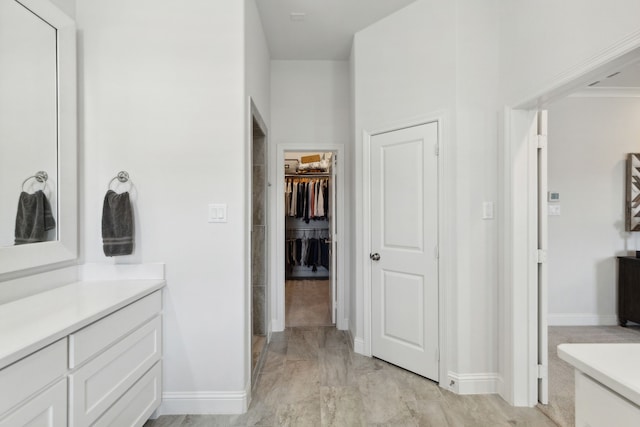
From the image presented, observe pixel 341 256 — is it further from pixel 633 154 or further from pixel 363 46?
pixel 633 154

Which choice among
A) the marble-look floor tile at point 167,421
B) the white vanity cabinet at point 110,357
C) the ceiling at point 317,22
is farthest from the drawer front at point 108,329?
the ceiling at point 317,22

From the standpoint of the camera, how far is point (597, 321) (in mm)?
3488

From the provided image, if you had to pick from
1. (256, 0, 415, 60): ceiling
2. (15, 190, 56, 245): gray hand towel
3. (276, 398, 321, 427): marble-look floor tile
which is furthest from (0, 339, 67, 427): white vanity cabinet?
(256, 0, 415, 60): ceiling

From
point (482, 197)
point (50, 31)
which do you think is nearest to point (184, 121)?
point (50, 31)

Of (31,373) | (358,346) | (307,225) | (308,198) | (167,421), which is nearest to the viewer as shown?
(31,373)

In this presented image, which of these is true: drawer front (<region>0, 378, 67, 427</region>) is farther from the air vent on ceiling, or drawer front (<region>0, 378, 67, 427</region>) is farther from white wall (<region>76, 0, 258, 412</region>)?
the air vent on ceiling

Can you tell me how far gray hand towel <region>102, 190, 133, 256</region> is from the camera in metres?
1.87

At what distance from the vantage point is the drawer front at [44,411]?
1.01 meters

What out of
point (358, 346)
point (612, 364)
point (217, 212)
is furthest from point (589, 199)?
point (217, 212)

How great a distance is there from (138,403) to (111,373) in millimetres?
A: 354

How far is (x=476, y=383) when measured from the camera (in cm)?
224

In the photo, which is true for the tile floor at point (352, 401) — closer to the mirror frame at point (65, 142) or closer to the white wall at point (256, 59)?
the mirror frame at point (65, 142)

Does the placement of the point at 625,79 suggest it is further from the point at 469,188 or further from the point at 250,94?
the point at 250,94

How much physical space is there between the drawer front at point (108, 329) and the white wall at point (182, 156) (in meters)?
0.23
